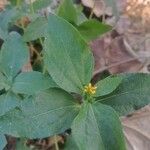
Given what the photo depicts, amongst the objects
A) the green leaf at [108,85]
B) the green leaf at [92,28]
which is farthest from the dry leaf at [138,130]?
the green leaf at [108,85]

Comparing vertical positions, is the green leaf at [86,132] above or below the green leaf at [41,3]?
below

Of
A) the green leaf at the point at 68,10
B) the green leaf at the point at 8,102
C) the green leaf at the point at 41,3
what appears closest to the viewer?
the green leaf at the point at 8,102

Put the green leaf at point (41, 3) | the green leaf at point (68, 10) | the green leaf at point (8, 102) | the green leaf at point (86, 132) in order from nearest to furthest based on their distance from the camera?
the green leaf at point (86, 132) < the green leaf at point (8, 102) < the green leaf at point (68, 10) < the green leaf at point (41, 3)

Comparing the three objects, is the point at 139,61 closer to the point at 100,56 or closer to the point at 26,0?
the point at 100,56

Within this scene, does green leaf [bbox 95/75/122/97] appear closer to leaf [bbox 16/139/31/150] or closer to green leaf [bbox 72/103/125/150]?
green leaf [bbox 72/103/125/150]

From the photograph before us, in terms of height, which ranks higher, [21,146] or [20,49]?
[20,49]

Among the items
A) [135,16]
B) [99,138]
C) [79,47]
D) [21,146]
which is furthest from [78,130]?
[135,16]

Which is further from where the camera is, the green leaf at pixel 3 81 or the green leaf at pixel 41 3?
the green leaf at pixel 41 3

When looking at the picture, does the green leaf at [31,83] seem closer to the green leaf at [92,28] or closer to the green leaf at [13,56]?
the green leaf at [13,56]
